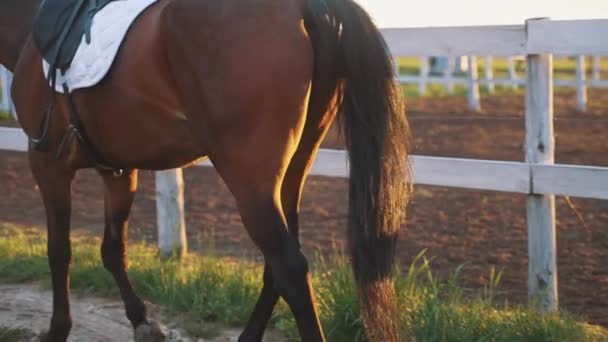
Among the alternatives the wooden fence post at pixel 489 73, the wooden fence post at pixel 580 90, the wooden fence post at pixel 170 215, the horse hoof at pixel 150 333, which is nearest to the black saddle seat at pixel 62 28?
the horse hoof at pixel 150 333

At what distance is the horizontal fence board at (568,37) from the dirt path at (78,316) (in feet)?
7.24

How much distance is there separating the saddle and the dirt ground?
54.8 inches

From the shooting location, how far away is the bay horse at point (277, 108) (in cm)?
371

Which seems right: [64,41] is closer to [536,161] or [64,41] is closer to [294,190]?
[294,190]

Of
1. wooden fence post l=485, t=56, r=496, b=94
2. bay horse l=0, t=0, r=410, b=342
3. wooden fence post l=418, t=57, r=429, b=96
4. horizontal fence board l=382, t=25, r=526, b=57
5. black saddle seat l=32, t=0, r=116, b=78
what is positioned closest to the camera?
bay horse l=0, t=0, r=410, b=342

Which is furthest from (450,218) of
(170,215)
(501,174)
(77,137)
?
(77,137)

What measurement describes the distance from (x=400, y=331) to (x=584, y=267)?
7.93 feet

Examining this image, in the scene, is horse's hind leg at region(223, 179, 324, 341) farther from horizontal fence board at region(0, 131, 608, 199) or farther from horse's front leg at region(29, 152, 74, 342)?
horse's front leg at region(29, 152, 74, 342)

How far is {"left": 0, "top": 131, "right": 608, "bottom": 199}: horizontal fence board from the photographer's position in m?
4.73

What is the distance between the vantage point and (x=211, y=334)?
4.93 m

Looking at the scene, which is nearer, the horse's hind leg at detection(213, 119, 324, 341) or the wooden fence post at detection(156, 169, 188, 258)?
the horse's hind leg at detection(213, 119, 324, 341)

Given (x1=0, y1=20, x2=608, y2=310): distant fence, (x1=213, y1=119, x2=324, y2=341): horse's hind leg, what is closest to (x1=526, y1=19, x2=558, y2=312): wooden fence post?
(x1=0, y1=20, x2=608, y2=310): distant fence

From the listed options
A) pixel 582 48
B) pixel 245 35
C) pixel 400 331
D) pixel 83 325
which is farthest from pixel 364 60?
pixel 83 325

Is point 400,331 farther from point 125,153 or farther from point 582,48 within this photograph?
point 582,48
